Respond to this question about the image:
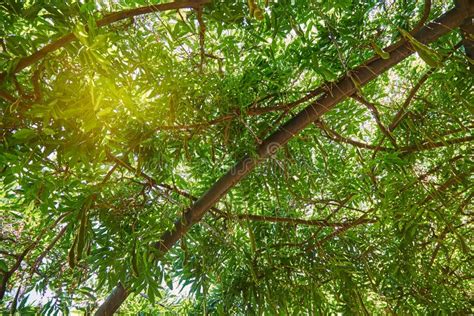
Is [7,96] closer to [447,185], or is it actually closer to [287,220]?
[287,220]

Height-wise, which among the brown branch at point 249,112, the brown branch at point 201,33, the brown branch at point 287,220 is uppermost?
the brown branch at point 201,33

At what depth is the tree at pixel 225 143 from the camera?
0.73m

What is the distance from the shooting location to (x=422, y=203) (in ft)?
3.49

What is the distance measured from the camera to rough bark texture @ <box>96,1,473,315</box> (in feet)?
2.94

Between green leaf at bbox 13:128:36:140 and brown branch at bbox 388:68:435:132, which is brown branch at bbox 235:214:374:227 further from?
green leaf at bbox 13:128:36:140

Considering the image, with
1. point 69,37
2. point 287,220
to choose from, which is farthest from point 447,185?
point 69,37

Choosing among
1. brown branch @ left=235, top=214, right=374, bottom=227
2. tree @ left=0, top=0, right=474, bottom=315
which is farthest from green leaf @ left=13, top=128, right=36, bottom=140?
brown branch @ left=235, top=214, right=374, bottom=227

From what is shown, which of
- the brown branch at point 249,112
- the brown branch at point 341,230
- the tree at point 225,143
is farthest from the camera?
the brown branch at point 341,230

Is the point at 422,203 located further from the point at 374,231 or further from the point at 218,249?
the point at 218,249

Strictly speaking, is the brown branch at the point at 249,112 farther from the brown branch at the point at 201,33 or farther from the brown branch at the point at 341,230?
the brown branch at the point at 341,230

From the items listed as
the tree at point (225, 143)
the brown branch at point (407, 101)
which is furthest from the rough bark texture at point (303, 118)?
the brown branch at point (407, 101)

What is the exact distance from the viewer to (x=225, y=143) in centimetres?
104

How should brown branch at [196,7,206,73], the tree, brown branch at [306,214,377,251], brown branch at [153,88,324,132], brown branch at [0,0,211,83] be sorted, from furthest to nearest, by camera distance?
brown branch at [306,214,377,251] < brown branch at [153,88,324,132] < brown branch at [196,7,206,73] < the tree < brown branch at [0,0,211,83]

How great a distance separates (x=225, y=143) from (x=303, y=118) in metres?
0.19
